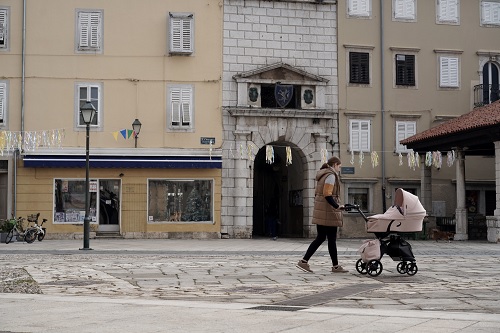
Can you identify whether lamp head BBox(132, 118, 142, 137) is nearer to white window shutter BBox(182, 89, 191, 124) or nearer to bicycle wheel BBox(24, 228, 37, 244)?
white window shutter BBox(182, 89, 191, 124)

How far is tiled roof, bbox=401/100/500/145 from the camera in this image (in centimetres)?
2544

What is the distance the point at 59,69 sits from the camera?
29.5 meters

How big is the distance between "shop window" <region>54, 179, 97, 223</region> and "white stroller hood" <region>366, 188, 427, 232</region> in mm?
18368

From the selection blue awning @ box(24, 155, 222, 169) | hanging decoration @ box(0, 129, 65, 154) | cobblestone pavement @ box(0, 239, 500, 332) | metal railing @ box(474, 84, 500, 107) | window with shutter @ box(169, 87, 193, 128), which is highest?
metal railing @ box(474, 84, 500, 107)

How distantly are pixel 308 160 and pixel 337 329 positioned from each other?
2387 centimetres

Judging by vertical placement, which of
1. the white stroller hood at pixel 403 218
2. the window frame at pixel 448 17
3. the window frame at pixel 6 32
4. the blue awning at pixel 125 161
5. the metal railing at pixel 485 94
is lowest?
the white stroller hood at pixel 403 218

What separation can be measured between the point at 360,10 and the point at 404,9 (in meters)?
1.88

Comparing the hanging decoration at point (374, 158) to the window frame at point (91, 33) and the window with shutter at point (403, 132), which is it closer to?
the window with shutter at point (403, 132)

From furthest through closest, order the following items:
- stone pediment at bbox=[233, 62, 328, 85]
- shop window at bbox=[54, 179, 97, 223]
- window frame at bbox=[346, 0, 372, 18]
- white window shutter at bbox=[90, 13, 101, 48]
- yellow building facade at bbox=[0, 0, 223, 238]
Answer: window frame at bbox=[346, 0, 372, 18] → stone pediment at bbox=[233, 62, 328, 85] → white window shutter at bbox=[90, 13, 101, 48] → shop window at bbox=[54, 179, 97, 223] → yellow building facade at bbox=[0, 0, 223, 238]

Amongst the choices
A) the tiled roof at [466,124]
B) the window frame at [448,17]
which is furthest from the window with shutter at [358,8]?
the tiled roof at [466,124]

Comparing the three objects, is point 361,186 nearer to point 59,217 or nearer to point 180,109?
point 180,109

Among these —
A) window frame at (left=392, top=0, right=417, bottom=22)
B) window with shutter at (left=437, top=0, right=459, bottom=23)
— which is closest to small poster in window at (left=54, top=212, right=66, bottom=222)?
window frame at (left=392, top=0, right=417, bottom=22)

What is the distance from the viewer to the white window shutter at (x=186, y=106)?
98.5 ft

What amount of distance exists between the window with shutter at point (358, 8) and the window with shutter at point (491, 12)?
192 inches
